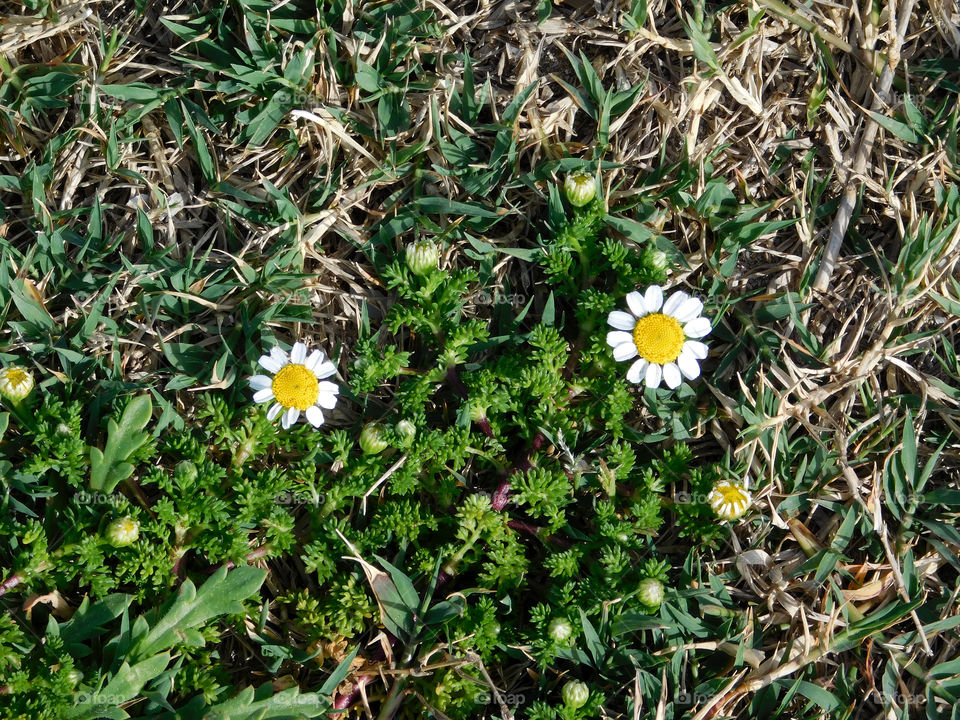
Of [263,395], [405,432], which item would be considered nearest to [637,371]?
[405,432]

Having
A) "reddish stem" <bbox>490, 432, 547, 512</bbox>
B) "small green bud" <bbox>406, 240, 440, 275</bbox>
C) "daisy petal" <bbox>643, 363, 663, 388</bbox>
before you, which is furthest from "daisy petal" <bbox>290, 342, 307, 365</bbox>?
"daisy petal" <bbox>643, 363, 663, 388</bbox>

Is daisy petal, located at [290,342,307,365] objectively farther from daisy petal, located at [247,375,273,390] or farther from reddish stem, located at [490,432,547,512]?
reddish stem, located at [490,432,547,512]

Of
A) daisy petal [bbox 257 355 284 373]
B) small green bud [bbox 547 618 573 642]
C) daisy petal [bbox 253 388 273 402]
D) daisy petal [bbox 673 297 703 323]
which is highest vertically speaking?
daisy petal [bbox 257 355 284 373]

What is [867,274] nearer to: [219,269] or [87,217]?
[219,269]

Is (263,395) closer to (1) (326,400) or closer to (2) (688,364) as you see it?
(1) (326,400)

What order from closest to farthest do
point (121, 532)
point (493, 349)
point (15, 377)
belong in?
point (121, 532)
point (15, 377)
point (493, 349)

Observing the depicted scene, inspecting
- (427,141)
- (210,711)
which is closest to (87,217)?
(427,141)

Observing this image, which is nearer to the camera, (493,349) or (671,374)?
(671,374)

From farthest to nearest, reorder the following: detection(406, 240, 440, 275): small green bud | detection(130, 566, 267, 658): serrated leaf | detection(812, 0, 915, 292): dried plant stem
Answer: detection(812, 0, 915, 292): dried plant stem, detection(406, 240, 440, 275): small green bud, detection(130, 566, 267, 658): serrated leaf

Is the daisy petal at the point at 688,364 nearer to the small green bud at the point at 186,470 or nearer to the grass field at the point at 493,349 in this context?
the grass field at the point at 493,349
